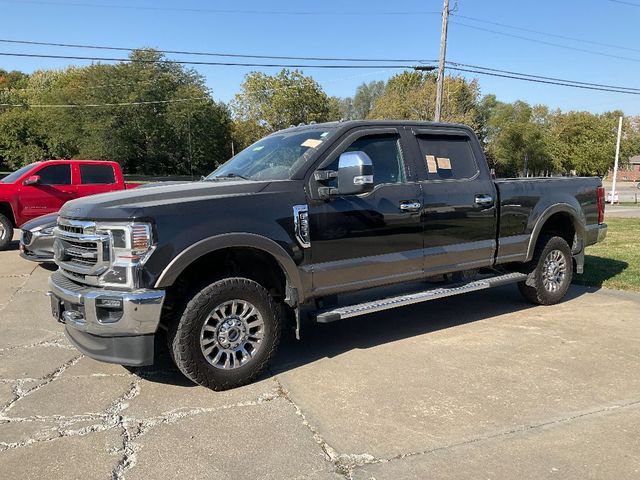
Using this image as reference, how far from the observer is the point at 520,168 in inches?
2339

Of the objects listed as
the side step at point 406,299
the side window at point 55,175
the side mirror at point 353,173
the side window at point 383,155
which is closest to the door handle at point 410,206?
the side window at point 383,155

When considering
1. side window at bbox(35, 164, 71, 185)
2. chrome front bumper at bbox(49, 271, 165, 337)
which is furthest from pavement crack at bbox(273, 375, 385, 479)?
side window at bbox(35, 164, 71, 185)

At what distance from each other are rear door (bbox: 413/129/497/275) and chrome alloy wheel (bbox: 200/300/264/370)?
189 cm

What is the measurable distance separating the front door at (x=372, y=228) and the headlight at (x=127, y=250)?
53.3 inches

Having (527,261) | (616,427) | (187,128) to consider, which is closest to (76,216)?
(616,427)

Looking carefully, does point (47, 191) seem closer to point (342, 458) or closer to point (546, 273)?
point (546, 273)

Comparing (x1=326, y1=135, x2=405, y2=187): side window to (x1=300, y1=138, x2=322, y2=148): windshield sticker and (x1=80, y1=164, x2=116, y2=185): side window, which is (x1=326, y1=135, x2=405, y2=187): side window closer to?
(x1=300, y1=138, x2=322, y2=148): windshield sticker

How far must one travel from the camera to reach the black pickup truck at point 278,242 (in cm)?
384

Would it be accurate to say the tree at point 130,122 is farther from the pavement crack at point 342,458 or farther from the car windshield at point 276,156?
the pavement crack at point 342,458

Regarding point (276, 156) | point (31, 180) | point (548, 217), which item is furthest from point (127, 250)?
point (31, 180)

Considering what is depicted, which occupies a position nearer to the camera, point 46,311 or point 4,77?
point 46,311

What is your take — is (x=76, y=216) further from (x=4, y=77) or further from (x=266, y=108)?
(x=4, y=77)

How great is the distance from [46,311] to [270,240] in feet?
12.9

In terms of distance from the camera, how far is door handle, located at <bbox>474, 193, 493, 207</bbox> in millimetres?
5629
